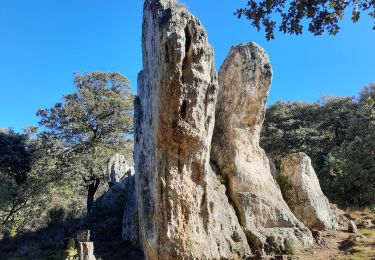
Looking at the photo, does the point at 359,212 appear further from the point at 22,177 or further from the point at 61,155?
the point at 22,177

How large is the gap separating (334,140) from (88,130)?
62.9 feet

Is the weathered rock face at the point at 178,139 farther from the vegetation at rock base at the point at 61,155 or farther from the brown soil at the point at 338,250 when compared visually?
the vegetation at rock base at the point at 61,155

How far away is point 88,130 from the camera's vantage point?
946 inches

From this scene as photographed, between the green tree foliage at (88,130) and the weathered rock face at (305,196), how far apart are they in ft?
38.8

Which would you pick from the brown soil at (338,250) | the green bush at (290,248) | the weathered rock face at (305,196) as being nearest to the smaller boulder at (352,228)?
the weathered rock face at (305,196)

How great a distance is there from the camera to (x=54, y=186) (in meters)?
23.1

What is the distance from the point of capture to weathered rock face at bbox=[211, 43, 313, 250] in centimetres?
1325

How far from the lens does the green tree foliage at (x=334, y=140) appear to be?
22797mm

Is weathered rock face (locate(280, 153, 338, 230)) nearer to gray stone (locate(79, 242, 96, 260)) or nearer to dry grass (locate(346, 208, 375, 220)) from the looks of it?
dry grass (locate(346, 208, 375, 220))

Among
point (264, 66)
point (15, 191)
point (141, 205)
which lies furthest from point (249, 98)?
point (15, 191)

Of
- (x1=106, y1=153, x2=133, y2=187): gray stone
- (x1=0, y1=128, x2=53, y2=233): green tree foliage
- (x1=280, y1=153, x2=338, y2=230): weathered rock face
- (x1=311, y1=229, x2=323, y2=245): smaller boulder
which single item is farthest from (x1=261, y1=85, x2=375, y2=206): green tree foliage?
(x1=0, y1=128, x2=53, y2=233): green tree foliage

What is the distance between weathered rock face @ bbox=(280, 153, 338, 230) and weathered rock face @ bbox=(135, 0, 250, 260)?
19.2 ft

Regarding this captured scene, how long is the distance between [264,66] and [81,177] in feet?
44.3

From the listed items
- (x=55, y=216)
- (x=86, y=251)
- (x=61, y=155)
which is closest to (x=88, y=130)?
(x=61, y=155)
